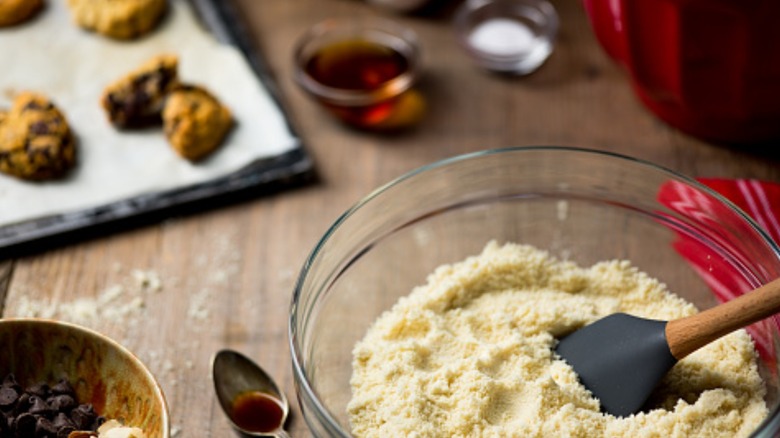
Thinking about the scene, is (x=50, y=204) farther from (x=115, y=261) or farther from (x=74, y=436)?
(x=74, y=436)

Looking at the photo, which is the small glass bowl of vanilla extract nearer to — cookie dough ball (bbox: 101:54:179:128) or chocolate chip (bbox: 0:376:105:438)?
cookie dough ball (bbox: 101:54:179:128)

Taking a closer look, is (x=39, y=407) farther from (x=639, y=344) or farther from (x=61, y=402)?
(x=639, y=344)

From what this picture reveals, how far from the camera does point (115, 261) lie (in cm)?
163

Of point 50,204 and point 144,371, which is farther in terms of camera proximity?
point 50,204

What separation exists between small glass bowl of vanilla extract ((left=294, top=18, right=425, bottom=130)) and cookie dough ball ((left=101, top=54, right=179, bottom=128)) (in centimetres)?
23

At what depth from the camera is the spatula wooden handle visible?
1.10 meters

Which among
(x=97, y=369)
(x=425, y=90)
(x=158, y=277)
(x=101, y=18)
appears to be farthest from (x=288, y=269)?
(x=101, y=18)

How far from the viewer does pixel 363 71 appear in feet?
6.31

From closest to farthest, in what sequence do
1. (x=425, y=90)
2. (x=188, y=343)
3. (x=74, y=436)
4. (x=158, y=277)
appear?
(x=74, y=436) < (x=188, y=343) < (x=158, y=277) < (x=425, y=90)

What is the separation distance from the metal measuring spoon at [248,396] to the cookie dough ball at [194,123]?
0.47 meters

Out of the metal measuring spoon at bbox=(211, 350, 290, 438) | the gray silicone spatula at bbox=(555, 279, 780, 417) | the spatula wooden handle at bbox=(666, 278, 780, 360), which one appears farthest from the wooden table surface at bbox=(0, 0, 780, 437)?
the spatula wooden handle at bbox=(666, 278, 780, 360)

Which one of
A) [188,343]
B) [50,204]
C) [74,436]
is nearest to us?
[74,436]

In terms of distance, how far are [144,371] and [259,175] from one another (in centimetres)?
56

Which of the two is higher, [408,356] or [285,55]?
[408,356]
